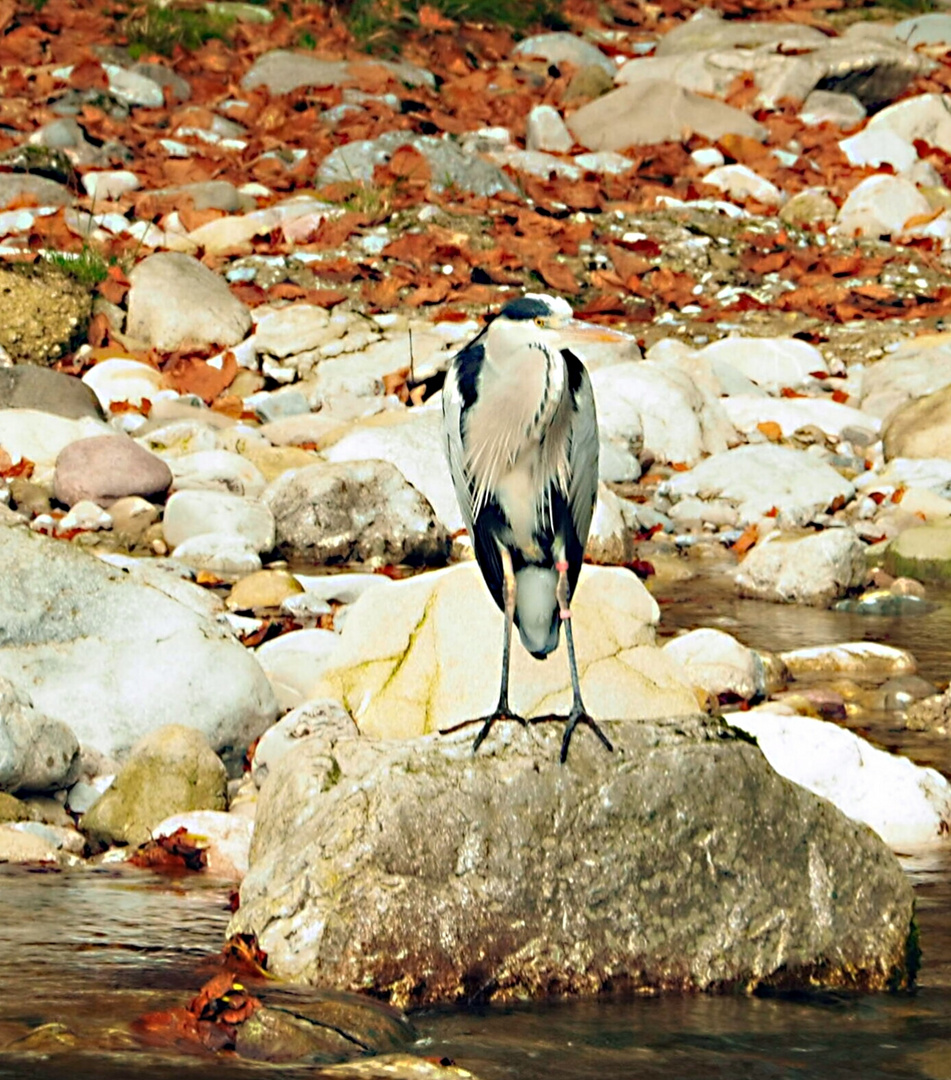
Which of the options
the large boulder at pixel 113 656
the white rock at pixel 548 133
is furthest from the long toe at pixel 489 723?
the white rock at pixel 548 133

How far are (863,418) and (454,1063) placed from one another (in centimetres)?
973

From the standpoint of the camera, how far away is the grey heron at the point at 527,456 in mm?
4543

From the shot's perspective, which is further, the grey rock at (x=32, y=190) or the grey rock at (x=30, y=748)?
the grey rock at (x=32, y=190)

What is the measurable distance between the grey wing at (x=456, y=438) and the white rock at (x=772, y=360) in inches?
332

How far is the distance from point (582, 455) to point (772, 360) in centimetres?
877

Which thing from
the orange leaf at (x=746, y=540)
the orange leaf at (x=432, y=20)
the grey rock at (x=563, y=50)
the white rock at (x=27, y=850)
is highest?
the orange leaf at (x=432, y=20)

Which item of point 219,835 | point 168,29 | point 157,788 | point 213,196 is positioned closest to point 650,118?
point 213,196

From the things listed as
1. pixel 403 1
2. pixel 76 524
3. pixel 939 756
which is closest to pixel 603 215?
pixel 403 1

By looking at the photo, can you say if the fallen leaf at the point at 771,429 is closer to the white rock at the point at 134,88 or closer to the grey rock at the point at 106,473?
the grey rock at the point at 106,473

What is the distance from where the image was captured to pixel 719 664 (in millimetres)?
7578

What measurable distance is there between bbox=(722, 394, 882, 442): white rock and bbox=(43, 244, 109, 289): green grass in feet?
16.1

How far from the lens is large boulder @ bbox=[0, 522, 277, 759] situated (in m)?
6.34

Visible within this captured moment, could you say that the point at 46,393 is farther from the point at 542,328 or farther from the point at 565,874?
the point at 565,874

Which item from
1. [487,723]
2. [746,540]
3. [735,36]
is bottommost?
[746,540]
